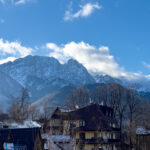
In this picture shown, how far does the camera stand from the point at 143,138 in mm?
53312

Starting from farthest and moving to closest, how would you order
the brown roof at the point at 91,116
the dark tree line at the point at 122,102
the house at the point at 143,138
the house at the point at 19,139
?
the dark tree line at the point at 122,102 < the brown roof at the point at 91,116 < the house at the point at 143,138 < the house at the point at 19,139

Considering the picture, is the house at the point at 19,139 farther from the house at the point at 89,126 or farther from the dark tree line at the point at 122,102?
the dark tree line at the point at 122,102

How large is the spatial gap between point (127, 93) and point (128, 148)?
2008cm

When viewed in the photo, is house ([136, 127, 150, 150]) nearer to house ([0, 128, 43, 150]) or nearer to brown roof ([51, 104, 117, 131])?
brown roof ([51, 104, 117, 131])

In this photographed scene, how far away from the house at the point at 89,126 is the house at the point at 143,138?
4.89m

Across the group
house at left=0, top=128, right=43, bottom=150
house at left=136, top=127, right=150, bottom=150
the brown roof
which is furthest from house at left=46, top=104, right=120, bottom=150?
house at left=0, top=128, right=43, bottom=150

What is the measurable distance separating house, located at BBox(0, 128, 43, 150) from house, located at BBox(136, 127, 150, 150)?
2478 centimetres

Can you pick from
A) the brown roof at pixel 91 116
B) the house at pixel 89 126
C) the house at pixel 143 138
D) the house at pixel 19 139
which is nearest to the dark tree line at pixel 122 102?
the brown roof at pixel 91 116

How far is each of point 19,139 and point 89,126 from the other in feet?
82.8

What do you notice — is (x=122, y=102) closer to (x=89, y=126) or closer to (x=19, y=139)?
(x=89, y=126)

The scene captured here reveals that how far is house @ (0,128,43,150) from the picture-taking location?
31073 millimetres

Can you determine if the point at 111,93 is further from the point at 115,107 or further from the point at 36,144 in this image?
the point at 36,144

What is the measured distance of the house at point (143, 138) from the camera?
171 ft

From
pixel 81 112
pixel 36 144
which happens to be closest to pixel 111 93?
pixel 81 112
